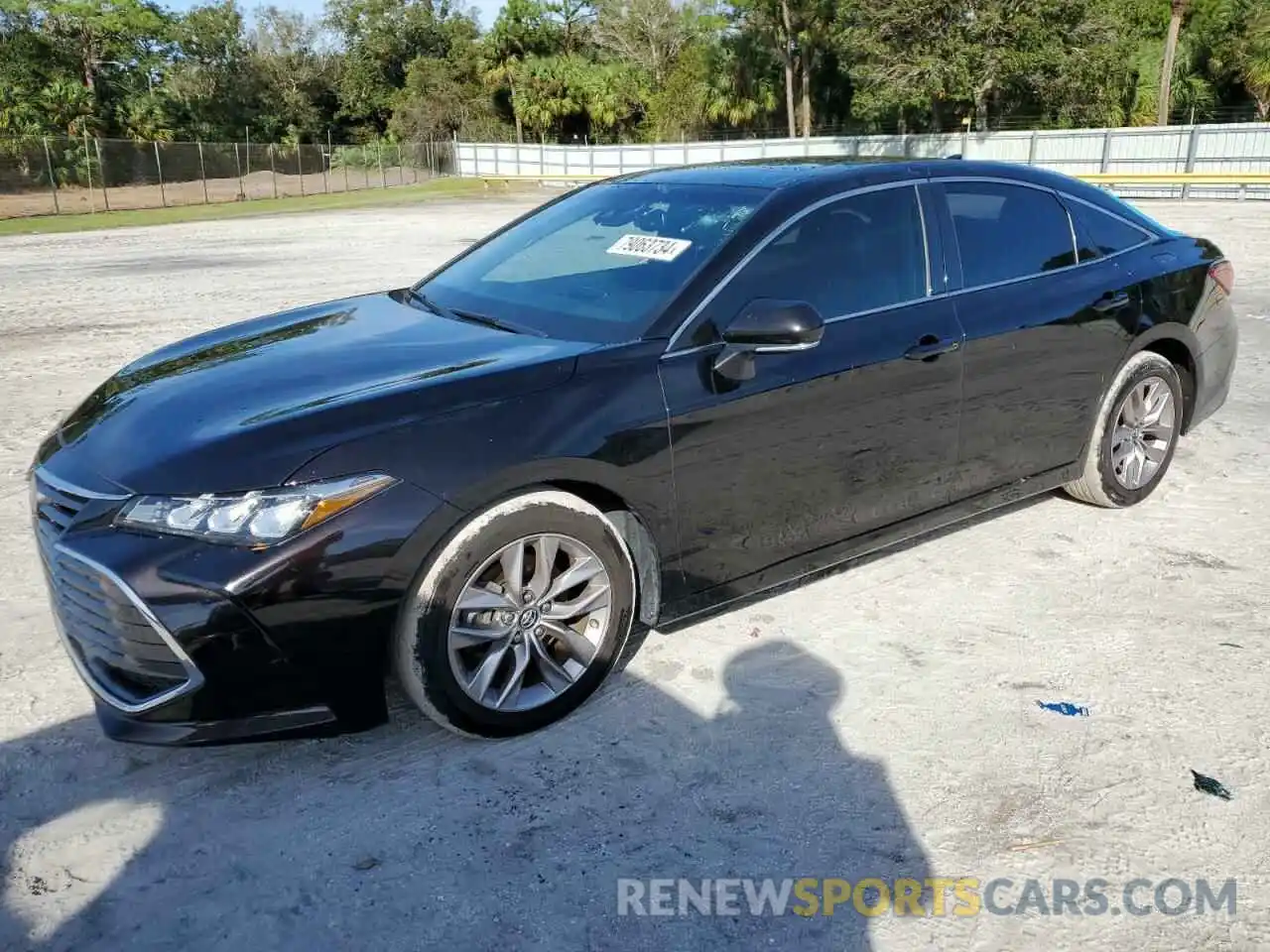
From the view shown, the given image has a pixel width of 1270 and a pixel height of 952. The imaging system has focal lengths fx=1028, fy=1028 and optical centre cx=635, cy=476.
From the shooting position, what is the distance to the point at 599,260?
3.92 metres

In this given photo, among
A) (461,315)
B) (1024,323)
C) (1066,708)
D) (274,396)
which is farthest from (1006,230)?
(274,396)

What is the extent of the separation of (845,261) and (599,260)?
0.92 meters

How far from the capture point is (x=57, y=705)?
3.39m

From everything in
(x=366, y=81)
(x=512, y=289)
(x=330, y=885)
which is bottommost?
(x=330, y=885)

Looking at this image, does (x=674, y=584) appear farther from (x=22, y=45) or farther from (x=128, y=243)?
(x=22, y=45)

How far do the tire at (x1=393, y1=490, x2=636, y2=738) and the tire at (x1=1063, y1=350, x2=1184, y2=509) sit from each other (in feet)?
8.51

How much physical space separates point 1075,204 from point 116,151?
35.9 m

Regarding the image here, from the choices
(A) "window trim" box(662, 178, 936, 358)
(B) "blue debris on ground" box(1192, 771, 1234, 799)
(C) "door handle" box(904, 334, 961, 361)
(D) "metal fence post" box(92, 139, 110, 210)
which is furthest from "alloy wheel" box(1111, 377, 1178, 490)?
(D) "metal fence post" box(92, 139, 110, 210)

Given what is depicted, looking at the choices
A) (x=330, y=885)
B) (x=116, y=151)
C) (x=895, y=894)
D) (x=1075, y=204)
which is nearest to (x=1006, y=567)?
(x=1075, y=204)

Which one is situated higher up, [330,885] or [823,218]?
[823,218]

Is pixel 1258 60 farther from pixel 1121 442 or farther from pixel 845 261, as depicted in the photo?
pixel 845 261

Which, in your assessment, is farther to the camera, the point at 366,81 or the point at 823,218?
the point at 366,81

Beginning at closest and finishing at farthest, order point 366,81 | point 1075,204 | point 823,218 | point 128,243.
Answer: point 823,218 → point 1075,204 → point 128,243 → point 366,81

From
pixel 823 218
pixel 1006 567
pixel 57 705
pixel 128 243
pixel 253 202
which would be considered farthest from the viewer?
pixel 253 202
